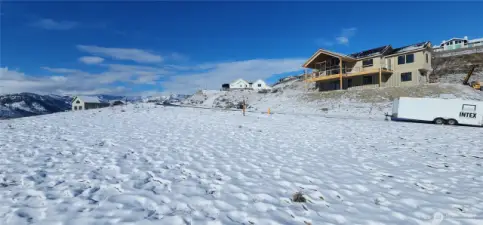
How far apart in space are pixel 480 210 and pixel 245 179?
17.1ft

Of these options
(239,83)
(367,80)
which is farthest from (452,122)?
(239,83)

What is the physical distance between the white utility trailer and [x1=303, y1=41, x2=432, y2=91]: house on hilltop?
20274mm

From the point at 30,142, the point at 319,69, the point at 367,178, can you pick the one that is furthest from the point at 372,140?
the point at 319,69

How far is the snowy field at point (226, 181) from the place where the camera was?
451 centimetres

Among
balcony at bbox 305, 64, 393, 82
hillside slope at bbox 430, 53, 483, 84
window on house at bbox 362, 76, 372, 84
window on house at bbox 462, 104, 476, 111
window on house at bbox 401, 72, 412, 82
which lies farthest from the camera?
hillside slope at bbox 430, 53, 483, 84

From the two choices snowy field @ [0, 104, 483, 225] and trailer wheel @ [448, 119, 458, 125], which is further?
trailer wheel @ [448, 119, 458, 125]

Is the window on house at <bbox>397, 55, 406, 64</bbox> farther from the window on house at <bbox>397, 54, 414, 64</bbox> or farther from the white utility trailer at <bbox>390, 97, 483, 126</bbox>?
the white utility trailer at <bbox>390, 97, 483, 126</bbox>

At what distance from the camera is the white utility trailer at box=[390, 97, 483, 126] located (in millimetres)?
Result: 20578

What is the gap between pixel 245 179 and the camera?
650 centimetres

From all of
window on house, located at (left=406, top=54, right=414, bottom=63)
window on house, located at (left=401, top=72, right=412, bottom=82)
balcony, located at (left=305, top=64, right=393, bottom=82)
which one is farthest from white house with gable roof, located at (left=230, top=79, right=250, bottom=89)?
window on house, located at (left=406, top=54, right=414, bottom=63)

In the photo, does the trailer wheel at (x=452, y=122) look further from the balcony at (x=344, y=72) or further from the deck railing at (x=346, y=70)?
the deck railing at (x=346, y=70)

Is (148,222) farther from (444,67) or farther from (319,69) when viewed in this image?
(444,67)

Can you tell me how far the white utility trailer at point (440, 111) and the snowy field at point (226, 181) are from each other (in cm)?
1209

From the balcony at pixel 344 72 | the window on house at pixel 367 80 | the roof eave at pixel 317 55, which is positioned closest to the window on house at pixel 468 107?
the balcony at pixel 344 72
